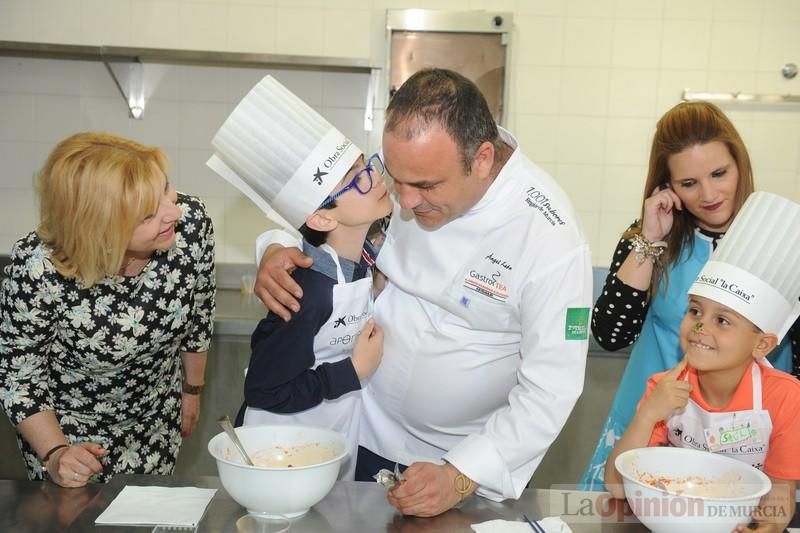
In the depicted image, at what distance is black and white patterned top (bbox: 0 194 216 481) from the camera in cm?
152

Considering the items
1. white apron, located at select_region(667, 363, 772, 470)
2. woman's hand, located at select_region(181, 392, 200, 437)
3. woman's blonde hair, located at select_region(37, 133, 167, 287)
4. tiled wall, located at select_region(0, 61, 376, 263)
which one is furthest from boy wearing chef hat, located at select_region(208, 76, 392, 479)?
tiled wall, located at select_region(0, 61, 376, 263)

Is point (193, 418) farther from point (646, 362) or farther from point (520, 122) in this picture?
point (520, 122)

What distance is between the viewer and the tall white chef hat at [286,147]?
145cm

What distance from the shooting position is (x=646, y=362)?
71.1 inches

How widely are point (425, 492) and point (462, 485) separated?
0.09m

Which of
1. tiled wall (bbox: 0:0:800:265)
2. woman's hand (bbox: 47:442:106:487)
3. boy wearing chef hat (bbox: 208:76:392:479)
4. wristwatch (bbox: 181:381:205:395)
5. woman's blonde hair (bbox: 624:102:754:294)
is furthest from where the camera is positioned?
tiled wall (bbox: 0:0:800:265)

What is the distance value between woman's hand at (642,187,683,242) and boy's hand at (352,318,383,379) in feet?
2.14

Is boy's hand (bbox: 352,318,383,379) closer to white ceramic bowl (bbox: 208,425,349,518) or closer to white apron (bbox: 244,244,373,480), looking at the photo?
white apron (bbox: 244,244,373,480)

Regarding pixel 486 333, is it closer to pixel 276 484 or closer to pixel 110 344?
pixel 276 484

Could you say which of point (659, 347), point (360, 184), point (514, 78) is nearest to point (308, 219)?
point (360, 184)

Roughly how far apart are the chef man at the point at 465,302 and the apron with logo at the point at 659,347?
0.40m

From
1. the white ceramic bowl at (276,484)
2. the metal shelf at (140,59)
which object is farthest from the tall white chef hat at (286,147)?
the metal shelf at (140,59)

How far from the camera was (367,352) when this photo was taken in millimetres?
1533

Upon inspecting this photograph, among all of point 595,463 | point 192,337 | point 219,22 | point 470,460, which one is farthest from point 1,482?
point 219,22
